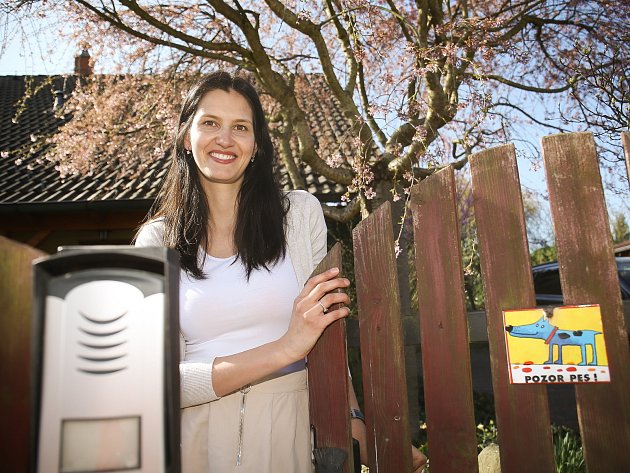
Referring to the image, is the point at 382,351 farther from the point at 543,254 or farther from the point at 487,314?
the point at 543,254

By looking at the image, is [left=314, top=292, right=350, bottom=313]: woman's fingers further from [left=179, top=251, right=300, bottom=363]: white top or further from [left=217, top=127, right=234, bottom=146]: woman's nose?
[left=217, top=127, right=234, bottom=146]: woman's nose

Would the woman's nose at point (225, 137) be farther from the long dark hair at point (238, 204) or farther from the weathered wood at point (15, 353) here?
the weathered wood at point (15, 353)

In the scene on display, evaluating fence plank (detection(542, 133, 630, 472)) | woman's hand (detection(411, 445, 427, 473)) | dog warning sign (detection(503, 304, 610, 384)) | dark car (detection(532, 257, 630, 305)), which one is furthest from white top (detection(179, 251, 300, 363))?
dark car (detection(532, 257, 630, 305))

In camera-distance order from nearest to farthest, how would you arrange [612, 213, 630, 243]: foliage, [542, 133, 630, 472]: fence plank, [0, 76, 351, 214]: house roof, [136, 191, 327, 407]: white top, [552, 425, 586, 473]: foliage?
[542, 133, 630, 472]: fence plank
[136, 191, 327, 407]: white top
[552, 425, 586, 473]: foliage
[0, 76, 351, 214]: house roof
[612, 213, 630, 243]: foliage

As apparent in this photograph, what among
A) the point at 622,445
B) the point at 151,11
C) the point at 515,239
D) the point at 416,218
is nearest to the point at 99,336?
the point at 416,218

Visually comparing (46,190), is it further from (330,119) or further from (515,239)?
(515,239)

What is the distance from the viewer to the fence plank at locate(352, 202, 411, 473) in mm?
1518

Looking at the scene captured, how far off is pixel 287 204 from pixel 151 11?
5.05 meters

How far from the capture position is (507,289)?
1422 mm

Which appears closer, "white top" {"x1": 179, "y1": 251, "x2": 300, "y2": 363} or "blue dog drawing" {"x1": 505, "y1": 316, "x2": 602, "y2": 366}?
"blue dog drawing" {"x1": 505, "y1": 316, "x2": 602, "y2": 366}

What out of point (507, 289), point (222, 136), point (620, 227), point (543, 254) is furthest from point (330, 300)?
point (620, 227)

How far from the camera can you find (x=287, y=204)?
184 cm

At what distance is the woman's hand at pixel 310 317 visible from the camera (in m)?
1.35

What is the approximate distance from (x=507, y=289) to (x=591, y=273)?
223 mm
